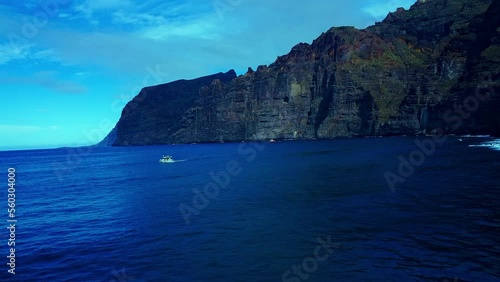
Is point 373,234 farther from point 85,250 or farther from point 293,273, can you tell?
point 85,250

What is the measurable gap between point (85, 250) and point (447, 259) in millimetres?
25592

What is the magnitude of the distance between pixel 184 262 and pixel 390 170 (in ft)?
165

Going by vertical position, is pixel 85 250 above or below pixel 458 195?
below

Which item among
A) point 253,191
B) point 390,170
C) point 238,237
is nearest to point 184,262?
point 238,237

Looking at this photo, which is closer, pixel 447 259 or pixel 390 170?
pixel 447 259

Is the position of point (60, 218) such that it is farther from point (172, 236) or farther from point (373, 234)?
point (373, 234)

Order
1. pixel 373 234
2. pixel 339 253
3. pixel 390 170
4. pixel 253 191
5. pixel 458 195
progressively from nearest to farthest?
pixel 339 253
pixel 373 234
pixel 458 195
pixel 253 191
pixel 390 170

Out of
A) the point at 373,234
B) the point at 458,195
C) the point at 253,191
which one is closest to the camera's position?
the point at 373,234

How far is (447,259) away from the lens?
2128 centimetres

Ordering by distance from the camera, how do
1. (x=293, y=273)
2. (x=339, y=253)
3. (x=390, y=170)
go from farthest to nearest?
(x=390, y=170) < (x=339, y=253) < (x=293, y=273)

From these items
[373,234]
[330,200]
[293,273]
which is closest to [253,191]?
[330,200]

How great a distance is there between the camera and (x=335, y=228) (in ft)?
96.4

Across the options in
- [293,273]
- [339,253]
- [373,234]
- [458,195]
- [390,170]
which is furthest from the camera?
[390,170]

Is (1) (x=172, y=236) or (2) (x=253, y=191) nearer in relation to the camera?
(1) (x=172, y=236)
